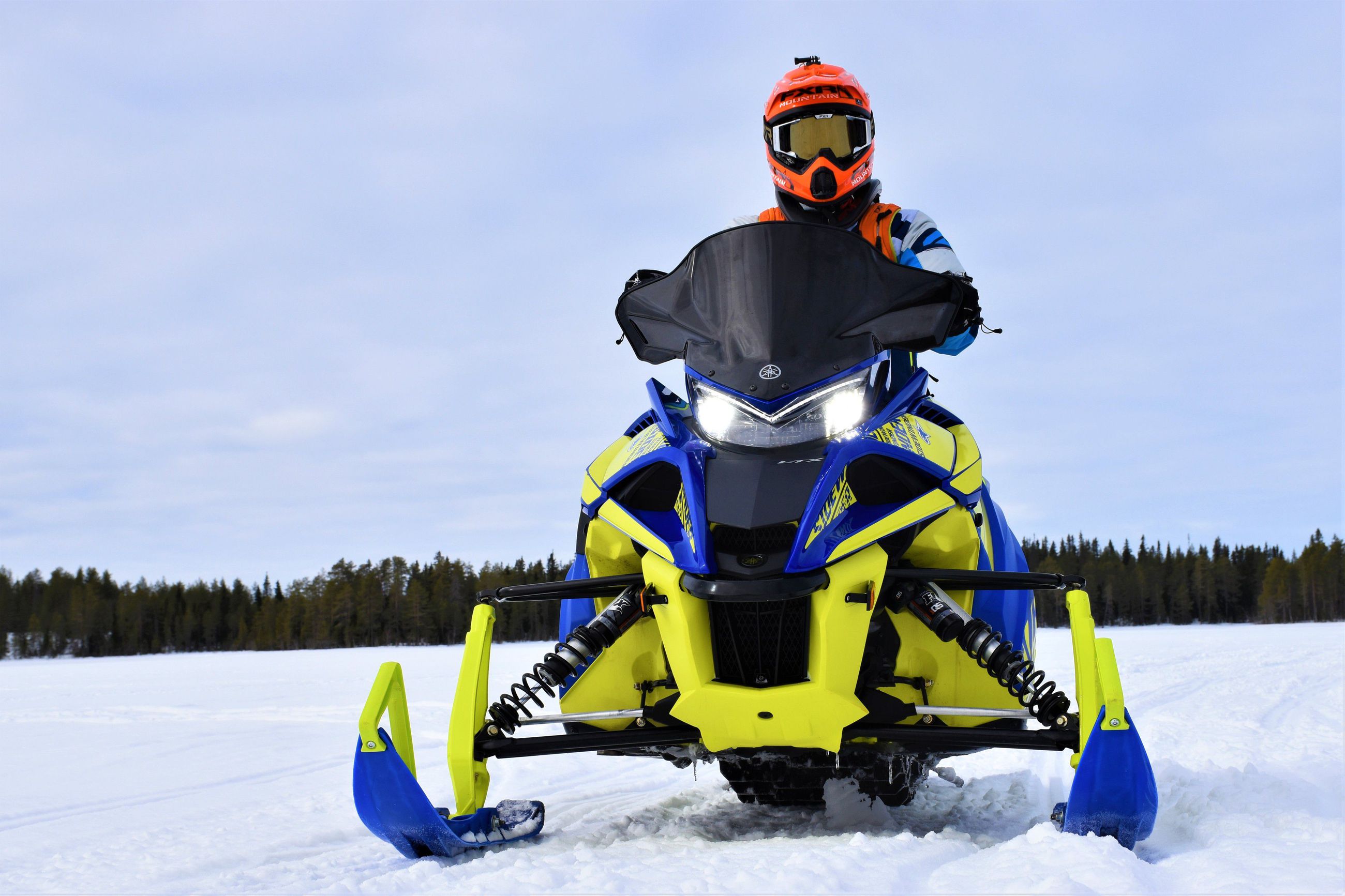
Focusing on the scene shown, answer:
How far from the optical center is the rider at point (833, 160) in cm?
430

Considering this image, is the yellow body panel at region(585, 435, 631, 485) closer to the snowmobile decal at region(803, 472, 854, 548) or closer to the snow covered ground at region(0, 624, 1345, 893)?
the snowmobile decal at region(803, 472, 854, 548)

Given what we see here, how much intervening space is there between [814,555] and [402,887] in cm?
145

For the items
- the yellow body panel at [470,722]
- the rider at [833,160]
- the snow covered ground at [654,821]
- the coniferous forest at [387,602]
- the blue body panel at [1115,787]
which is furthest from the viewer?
the coniferous forest at [387,602]

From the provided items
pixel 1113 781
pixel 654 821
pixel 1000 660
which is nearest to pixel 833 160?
pixel 1000 660

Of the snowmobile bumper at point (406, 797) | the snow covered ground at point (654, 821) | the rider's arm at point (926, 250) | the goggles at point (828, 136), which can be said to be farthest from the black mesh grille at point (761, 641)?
the goggles at point (828, 136)

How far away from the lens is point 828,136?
436 centimetres

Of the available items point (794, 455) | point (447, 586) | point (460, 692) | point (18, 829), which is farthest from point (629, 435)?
point (447, 586)

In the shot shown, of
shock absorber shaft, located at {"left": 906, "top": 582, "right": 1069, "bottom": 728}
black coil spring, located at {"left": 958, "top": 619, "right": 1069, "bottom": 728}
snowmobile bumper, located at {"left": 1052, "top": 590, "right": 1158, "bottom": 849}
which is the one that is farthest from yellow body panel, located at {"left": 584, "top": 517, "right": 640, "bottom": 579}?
snowmobile bumper, located at {"left": 1052, "top": 590, "right": 1158, "bottom": 849}

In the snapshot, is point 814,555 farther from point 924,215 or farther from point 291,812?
point 291,812

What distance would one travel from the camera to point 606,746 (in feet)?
10.5

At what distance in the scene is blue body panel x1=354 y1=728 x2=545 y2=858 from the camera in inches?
118

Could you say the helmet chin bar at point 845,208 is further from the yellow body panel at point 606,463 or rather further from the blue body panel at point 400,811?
the blue body panel at point 400,811

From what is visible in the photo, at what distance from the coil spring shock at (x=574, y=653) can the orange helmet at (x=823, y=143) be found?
203 cm

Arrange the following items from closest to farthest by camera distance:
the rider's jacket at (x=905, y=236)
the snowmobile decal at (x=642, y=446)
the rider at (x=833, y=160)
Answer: the snowmobile decal at (x=642, y=446) < the rider's jacket at (x=905, y=236) < the rider at (x=833, y=160)
